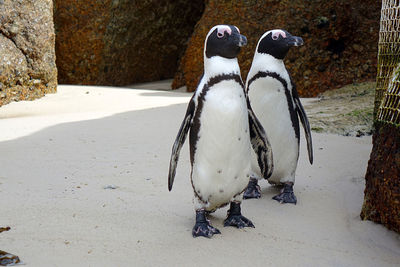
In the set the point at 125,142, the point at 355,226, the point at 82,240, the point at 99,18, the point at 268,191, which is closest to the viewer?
the point at 82,240

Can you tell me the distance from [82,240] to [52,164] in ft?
4.71

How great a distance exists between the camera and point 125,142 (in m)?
4.28

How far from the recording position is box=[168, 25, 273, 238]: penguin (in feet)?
8.11

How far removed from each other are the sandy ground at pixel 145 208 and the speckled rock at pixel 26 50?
172 centimetres

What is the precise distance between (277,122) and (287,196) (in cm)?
48

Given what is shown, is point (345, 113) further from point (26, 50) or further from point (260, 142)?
point (26, 50)

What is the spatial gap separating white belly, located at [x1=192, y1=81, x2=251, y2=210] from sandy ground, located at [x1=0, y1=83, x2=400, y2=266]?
23cm

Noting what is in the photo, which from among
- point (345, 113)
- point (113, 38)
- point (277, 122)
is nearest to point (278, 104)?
point (277, 122)

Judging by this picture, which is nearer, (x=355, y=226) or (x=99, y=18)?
(x=355, y=226)

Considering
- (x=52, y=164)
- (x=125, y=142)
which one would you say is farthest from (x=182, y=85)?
(x=52, y=164)

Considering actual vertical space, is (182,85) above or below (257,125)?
below

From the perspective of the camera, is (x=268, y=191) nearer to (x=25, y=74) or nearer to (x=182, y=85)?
(x=25, y=74)

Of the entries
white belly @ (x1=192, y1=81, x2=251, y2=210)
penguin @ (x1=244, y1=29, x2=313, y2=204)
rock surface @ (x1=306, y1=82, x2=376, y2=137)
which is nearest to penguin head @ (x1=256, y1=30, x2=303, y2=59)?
penguin @ (x1=244, y1=29, x2=313, y2=204)

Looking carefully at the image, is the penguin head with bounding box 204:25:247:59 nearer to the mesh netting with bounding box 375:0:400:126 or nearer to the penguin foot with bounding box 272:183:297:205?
the mesh netting with bounding box 375:0:400:126
